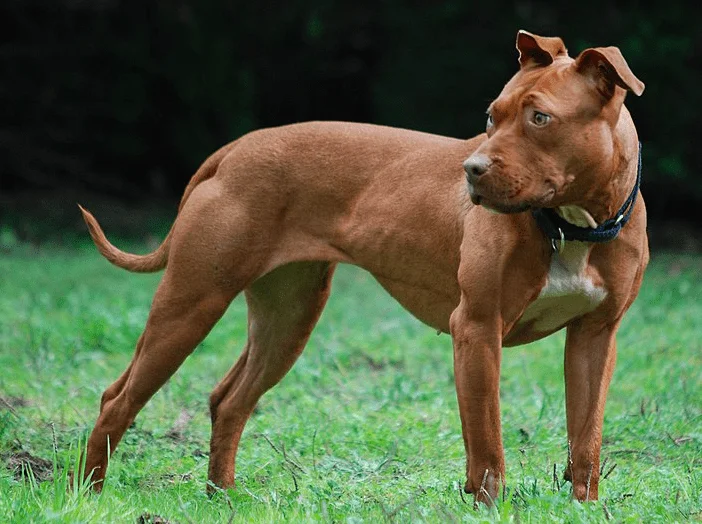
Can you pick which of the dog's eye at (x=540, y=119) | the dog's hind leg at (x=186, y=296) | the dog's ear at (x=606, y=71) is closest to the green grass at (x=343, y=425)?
the dog's hind leg at (x=186, y=296)

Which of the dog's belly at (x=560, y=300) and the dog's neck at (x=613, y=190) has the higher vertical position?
the dog's neck at (x=613, y=190)

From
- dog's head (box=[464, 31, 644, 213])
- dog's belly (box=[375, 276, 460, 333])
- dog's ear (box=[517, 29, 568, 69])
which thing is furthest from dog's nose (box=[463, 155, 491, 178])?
Result: dog's belly (box=[375, 276, 460, 333])

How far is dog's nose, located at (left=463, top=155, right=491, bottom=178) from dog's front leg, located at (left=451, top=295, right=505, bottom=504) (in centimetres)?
59

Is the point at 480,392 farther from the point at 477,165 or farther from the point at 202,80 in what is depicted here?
the point at 202,80

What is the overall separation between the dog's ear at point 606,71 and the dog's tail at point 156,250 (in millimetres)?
1964

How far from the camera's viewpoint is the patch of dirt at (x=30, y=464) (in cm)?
502

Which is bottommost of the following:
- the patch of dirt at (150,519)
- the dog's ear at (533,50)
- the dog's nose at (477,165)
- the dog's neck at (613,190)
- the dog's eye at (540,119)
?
the patch of dirt at (150,519)

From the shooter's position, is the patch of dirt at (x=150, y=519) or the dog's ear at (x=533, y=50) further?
the dog's ear at (x=533, y=50)

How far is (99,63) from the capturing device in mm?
16359

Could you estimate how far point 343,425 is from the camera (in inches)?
243

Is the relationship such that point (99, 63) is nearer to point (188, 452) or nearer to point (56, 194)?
point (56, 194)

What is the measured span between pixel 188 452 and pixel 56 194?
11.2m

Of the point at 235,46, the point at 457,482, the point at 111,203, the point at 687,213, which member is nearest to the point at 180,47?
the point at 235,46

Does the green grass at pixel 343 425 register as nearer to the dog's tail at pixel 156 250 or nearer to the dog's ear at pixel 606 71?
the dog's tail at pixel 156 250
